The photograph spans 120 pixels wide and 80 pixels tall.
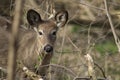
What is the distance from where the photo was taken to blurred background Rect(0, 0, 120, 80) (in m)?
5.65

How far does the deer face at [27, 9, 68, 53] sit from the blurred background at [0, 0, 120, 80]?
0.58 feet

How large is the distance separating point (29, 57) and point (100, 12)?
3.08 m

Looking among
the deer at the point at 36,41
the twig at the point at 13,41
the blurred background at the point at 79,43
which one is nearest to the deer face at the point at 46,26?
the deer at the point at 36,41

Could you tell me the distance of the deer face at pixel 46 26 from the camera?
5.59 meters

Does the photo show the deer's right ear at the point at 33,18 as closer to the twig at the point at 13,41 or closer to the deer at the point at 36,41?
the deer at the point at 36,41

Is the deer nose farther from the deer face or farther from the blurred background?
the blurred background

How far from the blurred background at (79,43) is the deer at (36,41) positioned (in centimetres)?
18

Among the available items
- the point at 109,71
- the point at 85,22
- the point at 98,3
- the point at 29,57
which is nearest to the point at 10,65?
the point at 29,57

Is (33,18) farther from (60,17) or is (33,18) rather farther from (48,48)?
(48,48)

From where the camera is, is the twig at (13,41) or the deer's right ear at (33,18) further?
the deer's right ear at (33,18)

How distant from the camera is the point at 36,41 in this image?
5867mm

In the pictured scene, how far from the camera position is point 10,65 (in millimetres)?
1036

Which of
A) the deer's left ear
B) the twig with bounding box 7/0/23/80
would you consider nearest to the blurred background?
the deer's left ear

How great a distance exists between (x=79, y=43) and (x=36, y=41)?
2.41m
